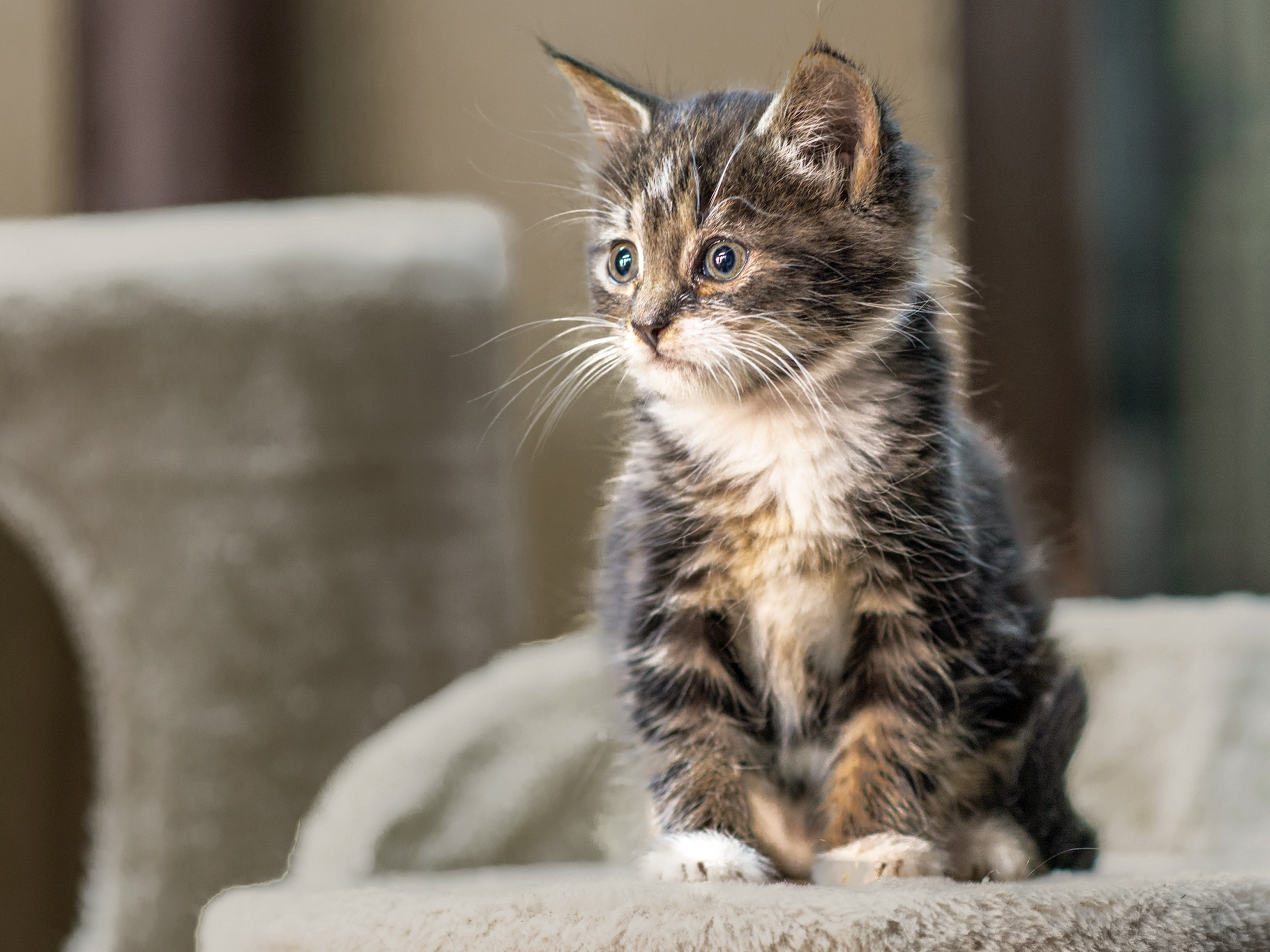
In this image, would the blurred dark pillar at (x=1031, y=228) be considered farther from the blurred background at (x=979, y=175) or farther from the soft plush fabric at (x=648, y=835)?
the soft plush fabric at (x=648, y=835)

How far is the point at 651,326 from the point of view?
0.82 meters

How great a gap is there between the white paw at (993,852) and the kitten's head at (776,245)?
0.33m

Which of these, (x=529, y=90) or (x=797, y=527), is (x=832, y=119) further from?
(x=529, y=90)

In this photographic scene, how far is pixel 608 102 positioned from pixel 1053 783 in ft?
1.94

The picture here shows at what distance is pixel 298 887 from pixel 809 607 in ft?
1.50

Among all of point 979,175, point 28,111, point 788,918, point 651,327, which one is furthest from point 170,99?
point 788,918

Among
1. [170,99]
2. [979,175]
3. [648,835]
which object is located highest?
[170,99]

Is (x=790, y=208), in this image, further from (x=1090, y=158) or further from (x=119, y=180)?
(x=119, y=180)

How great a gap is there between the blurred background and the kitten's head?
992mm

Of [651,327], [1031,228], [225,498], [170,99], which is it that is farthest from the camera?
[170,99]

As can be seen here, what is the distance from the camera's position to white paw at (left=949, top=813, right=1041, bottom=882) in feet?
2.88

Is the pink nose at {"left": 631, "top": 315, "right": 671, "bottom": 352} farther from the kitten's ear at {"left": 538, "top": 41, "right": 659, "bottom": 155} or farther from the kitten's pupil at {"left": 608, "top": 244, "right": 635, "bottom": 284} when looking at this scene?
the kitten's ear at {"left": 538, "top": 41, "right": 659, "bottom": 155}

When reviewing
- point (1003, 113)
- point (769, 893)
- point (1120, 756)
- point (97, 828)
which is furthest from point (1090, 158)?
point (97, 828)

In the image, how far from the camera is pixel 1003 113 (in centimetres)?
203
